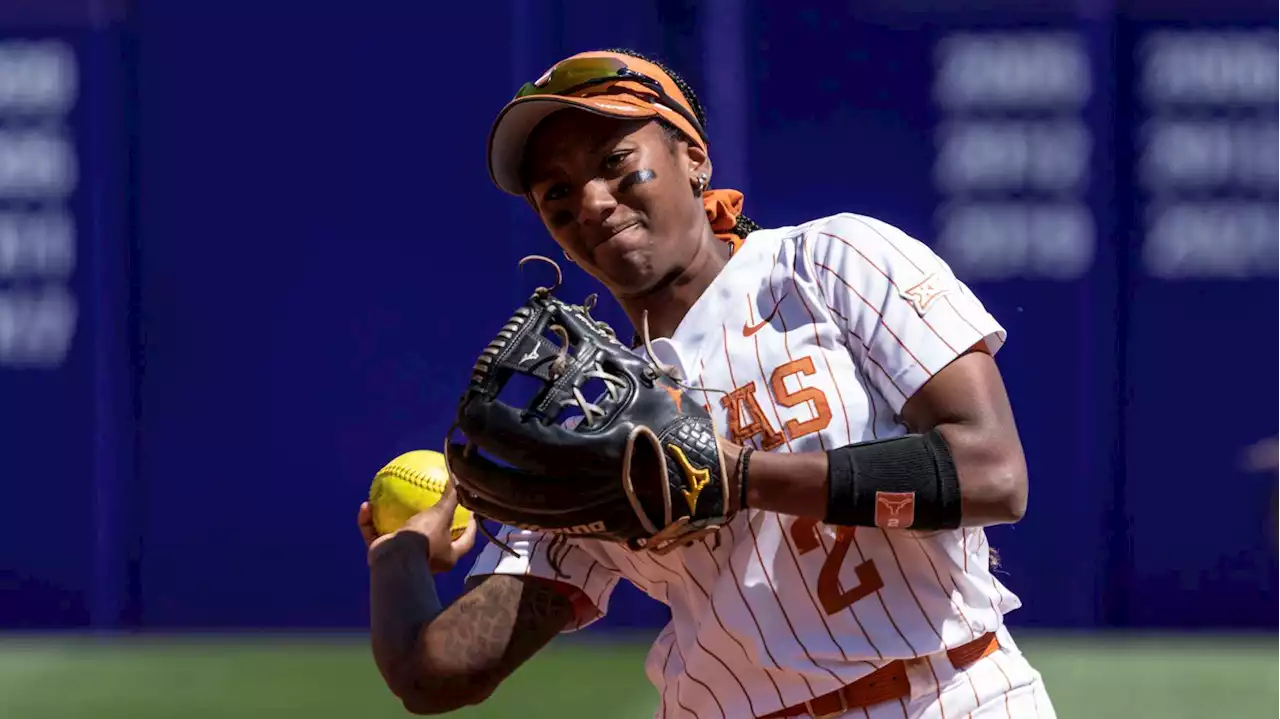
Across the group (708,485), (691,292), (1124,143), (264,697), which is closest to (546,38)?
(1124,143)

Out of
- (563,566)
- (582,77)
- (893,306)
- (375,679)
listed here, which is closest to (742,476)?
(893,306)

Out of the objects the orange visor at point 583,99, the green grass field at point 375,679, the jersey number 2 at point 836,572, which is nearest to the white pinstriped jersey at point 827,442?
the jersey number 2 at point 836,572

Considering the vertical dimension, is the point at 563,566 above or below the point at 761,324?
below

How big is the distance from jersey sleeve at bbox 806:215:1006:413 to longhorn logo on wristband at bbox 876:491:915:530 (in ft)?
0.61

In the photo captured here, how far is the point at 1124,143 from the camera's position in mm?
7242

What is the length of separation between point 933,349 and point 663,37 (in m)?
4.99

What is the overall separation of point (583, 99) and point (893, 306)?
61 centimetres

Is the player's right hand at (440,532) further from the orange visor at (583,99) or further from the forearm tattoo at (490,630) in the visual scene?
the orange visor at (583,99)

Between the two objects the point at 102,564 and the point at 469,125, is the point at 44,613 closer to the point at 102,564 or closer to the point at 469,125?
the point at 102,564

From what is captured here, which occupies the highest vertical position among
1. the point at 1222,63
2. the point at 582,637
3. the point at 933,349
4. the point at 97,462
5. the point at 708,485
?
the point at 1222,63

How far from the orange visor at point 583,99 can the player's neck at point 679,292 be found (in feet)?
0.80

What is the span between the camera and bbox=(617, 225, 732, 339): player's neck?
2.78m

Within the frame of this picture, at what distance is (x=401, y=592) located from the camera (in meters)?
2.91

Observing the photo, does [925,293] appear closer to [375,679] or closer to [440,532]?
[440,532]
